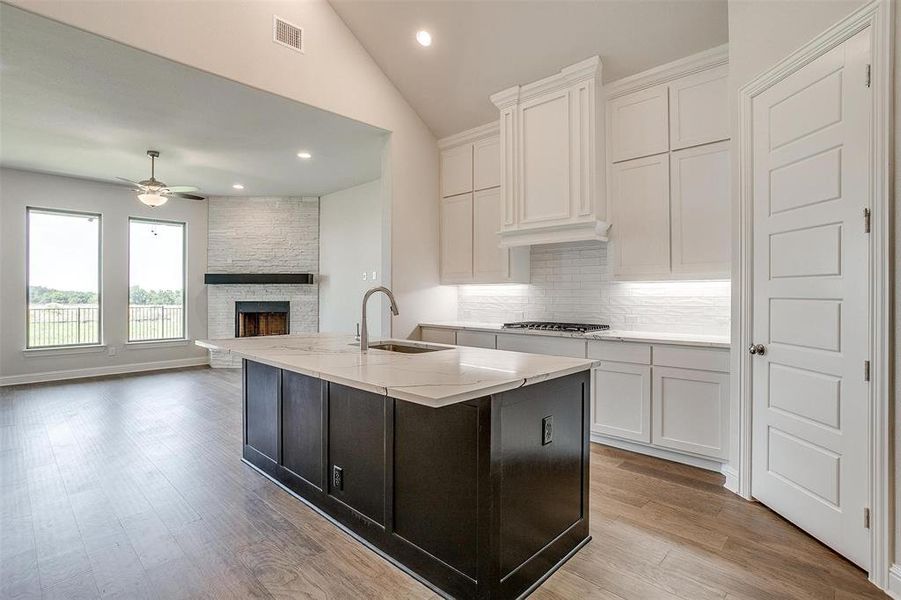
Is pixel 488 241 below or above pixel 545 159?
below

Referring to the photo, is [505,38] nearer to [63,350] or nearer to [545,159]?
[545,159]

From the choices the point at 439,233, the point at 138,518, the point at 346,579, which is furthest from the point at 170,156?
the point at 346,579

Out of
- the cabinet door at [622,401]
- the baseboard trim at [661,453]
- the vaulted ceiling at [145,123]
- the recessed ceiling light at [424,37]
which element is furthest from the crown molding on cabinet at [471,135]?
the baseboard trim at [661,453]

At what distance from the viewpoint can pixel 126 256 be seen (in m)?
6.80

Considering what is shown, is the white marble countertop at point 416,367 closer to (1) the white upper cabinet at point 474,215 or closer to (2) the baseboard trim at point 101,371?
(1) the white upper cabinet at point 474,215

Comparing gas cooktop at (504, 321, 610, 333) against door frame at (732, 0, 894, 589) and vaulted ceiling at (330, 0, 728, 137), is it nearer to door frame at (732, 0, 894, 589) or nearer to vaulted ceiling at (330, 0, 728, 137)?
A: door frame at (732, 0, 894, 589)

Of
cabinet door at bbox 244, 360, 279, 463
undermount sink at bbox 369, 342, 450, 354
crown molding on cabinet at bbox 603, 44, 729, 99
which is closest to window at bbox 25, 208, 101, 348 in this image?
cabinet door at bbox 244, 360, 279, 463

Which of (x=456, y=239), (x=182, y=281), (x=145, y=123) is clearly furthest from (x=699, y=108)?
(x=182, y=281)

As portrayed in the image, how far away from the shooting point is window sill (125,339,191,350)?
6902mm

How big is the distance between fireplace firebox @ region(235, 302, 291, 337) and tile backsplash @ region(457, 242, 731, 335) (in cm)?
381

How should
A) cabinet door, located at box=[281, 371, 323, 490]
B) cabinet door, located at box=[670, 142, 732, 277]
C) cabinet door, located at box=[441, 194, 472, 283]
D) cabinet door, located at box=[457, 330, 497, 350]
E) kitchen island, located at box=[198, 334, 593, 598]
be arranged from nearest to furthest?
1. kitchen island, located at box=[198, 334, 593, 598]
2. cabinet door, located at box=[281, 371, 323, 490]
3. cabinet door, located at box=[670, 142, 732, 277]
4. cabinet door, located at box=[457, 330, 497, 350]
5. cabinet door, located at box=[441, 194, 472, 283]

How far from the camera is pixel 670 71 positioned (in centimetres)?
343

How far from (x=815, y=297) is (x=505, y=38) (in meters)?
2.98

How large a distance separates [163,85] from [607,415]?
430cm
